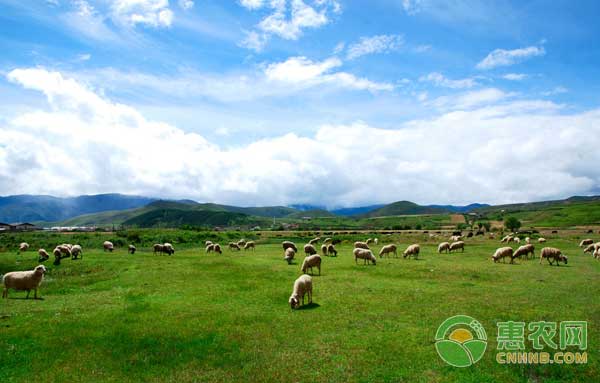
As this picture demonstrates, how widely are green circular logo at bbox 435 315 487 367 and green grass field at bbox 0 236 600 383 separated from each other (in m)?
0.39

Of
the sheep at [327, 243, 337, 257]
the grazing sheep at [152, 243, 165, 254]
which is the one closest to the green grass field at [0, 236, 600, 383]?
the sheep at [327, 243, 337, 257]

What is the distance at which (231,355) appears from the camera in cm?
1616

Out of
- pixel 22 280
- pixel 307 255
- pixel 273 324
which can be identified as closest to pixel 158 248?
pixel 307 255

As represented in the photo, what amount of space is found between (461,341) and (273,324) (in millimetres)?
9186

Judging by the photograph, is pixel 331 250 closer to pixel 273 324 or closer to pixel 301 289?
pixel 301 289

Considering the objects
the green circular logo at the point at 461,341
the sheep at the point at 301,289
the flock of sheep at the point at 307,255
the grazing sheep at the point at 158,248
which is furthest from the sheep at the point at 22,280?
the grazing sheep at the point at 158,248

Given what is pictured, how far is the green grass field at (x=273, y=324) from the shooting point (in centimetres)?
1446

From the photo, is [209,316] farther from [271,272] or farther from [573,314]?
[573,314]

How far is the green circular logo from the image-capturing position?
15125 mm

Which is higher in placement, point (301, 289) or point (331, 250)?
point (301, 289)

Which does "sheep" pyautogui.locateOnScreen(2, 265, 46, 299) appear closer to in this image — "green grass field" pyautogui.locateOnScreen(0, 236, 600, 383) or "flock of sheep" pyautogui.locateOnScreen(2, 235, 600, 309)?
"flock of sheep" pyautogui.locateOnScreen(2, 235, 600, 309)

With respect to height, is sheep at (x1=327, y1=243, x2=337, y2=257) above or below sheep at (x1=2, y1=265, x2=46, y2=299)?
below

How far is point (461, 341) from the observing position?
1684cm

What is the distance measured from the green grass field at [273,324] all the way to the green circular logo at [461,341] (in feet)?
1.29
